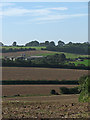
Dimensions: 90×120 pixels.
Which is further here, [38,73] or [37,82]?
[38,73]

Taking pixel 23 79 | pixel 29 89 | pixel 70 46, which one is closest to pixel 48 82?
pixel 23 79

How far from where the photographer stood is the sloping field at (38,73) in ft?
164

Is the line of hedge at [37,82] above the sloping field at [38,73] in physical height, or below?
below

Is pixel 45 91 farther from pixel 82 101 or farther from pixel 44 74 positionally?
pixel 82 101

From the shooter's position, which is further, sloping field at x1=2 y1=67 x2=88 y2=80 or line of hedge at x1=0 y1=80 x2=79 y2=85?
sloping field at x1=2 y1=67 x2=88 y2=80

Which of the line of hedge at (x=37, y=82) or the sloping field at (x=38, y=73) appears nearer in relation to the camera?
the line of hedge at (x=37, y=82)

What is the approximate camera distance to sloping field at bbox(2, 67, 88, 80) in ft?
164

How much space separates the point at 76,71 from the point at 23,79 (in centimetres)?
1243

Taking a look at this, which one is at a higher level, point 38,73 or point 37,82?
point 38,73

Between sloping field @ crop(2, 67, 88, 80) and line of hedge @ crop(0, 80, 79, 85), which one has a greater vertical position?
sloping field @ crop(2, 67, 88, 80)

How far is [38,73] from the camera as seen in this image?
175 feet

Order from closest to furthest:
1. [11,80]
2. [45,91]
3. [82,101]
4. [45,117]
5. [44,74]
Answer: [45,117] < [82,101] < [45,91] < [11,80] < [44,74]

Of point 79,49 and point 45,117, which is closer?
point 45,117

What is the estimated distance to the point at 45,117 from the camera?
1193cm
